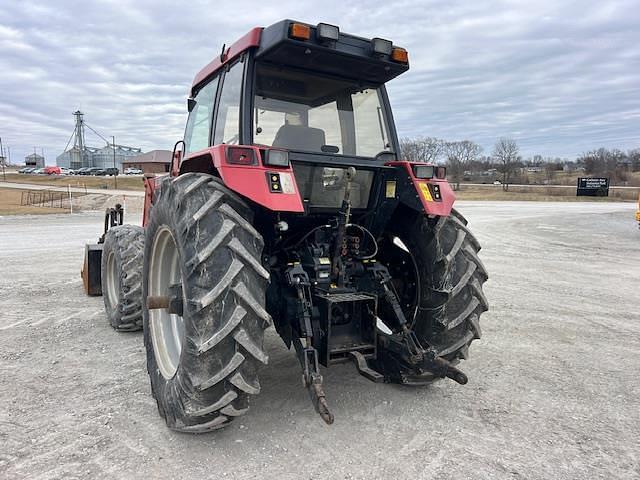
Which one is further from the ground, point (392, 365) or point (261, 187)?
point (261, 187)

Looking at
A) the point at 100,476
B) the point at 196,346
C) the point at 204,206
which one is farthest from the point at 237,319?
the point at 100,476

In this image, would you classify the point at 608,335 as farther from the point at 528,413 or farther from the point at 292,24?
the point at 292,24

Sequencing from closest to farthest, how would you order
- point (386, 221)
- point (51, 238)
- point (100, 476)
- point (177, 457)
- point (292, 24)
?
1. point (100, 476)
2. point (177, 457)
3. point (292, 24)
4. point (386, 221)
5. point (51, 238)

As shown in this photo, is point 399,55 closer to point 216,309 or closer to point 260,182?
point 260,182

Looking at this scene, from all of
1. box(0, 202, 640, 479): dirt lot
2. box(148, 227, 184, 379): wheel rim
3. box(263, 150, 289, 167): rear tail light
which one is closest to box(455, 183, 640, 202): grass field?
box(0, 202, 640, 479): dirt lot

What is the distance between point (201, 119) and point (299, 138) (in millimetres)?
1280

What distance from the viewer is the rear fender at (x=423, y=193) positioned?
3597mm

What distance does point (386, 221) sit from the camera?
397 cm

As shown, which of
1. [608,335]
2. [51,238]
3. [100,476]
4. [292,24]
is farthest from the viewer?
[51,238]

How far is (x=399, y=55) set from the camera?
3.69m

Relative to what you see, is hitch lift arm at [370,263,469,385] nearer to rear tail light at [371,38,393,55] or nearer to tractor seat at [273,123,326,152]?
tractor seat at [273,123,326,152]

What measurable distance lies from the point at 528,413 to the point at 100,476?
9.54 ft

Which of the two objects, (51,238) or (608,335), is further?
(51,238)

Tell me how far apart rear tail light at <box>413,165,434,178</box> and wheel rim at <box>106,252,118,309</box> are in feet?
12.5
